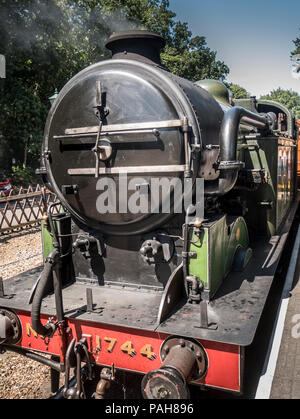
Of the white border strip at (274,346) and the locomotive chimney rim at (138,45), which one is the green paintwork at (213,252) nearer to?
the white border strip at (274,346)

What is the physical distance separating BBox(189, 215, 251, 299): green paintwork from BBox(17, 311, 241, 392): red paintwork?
57 centimetres

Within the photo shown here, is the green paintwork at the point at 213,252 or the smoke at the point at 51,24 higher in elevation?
the smoke at the point at 51,24

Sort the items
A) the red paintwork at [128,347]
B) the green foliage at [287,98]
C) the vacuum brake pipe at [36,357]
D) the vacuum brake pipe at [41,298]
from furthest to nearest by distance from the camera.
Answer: the green foliage at [287,98] → the vacuum brake pipe at [36,357] → the vacuum brake pipe at [41,298] → the red paintwork at [128,347]

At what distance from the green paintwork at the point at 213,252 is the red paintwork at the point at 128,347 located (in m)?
0.57

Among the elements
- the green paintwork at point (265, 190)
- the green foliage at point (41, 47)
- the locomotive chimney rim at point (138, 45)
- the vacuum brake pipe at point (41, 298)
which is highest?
the green foliage at point (41, 47)

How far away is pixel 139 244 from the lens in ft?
10.7

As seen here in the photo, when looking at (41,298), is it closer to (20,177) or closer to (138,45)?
(138,45)

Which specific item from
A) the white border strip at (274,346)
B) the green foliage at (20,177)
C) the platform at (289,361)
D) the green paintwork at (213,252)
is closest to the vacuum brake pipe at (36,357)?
the green paintwork at (213,252)

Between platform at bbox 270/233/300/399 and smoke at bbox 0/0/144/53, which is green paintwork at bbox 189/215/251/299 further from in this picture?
smoke at bbox 0/0/144/53

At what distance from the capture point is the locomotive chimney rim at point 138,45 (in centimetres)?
334

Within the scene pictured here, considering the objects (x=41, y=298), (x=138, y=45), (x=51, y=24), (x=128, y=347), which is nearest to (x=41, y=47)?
(x=51, y=24)

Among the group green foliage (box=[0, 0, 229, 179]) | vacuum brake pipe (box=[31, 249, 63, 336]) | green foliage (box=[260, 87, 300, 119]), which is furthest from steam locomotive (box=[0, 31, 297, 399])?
green foliage (box=[260, 87, 300, 119])

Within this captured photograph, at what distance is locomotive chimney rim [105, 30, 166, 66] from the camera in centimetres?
334
